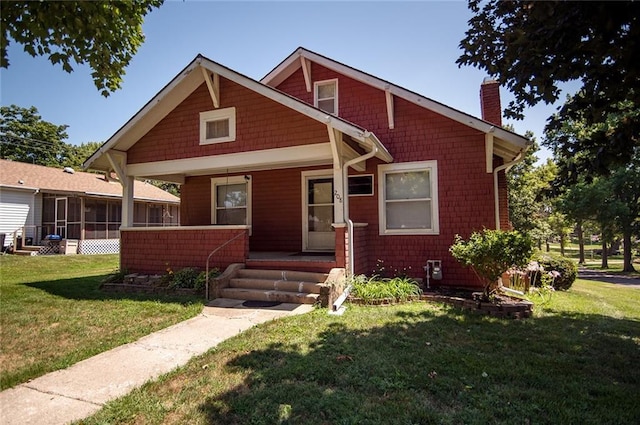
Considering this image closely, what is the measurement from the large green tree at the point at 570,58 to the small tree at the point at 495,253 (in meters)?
1.55

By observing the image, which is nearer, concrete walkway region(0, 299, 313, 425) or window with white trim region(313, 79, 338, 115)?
concrete walkway region(0, 299, 313, 425)

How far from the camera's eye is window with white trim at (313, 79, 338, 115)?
965cm

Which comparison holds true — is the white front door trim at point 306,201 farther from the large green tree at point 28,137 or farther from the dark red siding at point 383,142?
the large green tree at point 28,137

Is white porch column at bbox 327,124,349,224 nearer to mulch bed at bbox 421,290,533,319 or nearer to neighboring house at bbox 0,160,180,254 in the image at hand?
mulch bed at bbox 421,290,533,319

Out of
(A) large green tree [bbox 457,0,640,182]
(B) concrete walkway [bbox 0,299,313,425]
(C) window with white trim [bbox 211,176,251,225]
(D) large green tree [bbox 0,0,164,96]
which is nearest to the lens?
(B) concrete walkway [bbox 0,299,313,425]

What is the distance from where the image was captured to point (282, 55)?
10.1 metres

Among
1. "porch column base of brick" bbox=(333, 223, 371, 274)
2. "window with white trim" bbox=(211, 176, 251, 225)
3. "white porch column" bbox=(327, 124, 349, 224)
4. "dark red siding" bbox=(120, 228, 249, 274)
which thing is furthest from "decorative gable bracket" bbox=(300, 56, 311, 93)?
"dark red siding" bbox=(120, 228, 249, 274)

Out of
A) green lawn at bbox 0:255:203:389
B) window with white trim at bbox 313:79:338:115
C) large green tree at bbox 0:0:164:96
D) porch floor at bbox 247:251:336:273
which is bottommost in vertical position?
green lawn at bbox 0:255:203:389

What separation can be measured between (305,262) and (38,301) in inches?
210

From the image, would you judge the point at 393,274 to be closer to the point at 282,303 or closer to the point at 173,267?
the point at 282,303

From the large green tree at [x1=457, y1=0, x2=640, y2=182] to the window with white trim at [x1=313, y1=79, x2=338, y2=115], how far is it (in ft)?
16.6

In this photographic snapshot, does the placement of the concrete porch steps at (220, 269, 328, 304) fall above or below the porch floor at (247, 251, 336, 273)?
below

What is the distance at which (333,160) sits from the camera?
7.45 m

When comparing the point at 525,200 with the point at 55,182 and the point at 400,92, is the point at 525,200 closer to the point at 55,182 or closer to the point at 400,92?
the point at 400,92
